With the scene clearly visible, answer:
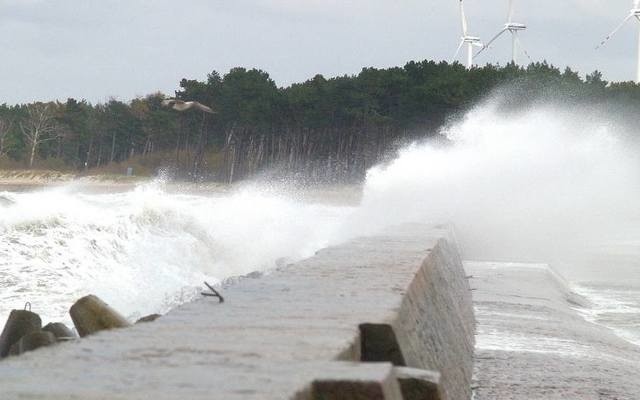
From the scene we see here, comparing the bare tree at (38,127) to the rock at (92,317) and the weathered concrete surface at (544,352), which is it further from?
the rock at (92,317)

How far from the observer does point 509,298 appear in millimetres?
12797

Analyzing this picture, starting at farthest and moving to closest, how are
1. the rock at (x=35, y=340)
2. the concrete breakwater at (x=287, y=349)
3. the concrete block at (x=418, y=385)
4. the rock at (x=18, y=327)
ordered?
the rock at (x=18, y=327), the rock at (x=35, y=340), the concrete block at (x=418, y=385), the concrete breakwater at (x=287, y=349)

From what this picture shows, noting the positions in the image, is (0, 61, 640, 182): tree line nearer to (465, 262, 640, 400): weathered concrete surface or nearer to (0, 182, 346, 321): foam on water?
(0, 182, 346, 321): foam on water

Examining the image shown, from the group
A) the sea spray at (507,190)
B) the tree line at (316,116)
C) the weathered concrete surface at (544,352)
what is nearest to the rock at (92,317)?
the weathered concrete surface at (544,352)

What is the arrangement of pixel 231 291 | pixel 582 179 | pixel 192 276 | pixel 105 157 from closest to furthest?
1. pixel 231 291
2. pixel 192 276
3. pixel 582 179
4. pixel 105 157

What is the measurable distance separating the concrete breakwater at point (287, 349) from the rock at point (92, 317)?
932mm

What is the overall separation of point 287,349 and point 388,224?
703 inches

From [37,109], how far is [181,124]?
38.8 meters

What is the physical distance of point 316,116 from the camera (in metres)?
106

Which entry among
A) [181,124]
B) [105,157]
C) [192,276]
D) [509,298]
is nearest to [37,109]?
[105,157]

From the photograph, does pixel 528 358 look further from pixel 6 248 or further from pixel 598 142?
pixel 598 142

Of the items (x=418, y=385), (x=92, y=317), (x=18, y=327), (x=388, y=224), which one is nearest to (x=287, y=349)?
(x=418, y=385)

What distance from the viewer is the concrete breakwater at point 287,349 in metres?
3.66

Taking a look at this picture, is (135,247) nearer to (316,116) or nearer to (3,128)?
(316,116)
